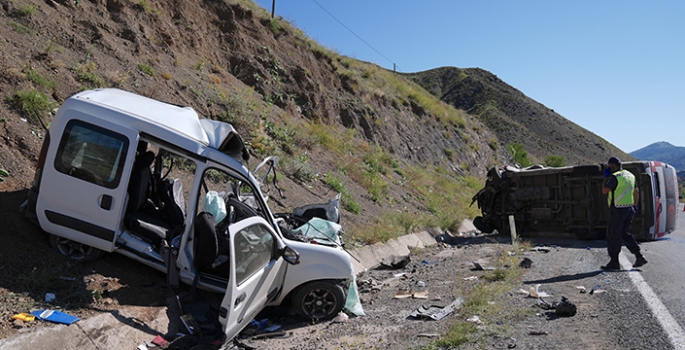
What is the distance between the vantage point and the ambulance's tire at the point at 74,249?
662 centimetres

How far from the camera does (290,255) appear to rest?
249 inches

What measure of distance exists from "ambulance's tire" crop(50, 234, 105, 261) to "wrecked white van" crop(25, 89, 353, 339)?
0.01 m

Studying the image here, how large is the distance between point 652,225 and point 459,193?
37.9ft

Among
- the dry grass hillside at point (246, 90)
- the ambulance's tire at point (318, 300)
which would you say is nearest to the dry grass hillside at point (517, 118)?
the dry grass hillside at point (246, 90)

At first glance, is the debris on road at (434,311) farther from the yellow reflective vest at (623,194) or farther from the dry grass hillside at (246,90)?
the dry grass hillside at (246,90)

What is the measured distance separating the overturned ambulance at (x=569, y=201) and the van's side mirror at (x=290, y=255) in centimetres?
960

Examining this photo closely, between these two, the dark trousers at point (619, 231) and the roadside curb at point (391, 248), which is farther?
the roadside curb at point (391, 248)

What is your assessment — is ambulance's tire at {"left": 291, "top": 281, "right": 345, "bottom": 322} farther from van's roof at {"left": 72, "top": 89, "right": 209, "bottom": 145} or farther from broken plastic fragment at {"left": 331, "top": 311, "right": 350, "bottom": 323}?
van's roof at {"left": 72, "top": 89, "right": 209, "bottom": 145}

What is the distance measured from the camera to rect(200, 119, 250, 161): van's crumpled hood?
6.62 metres

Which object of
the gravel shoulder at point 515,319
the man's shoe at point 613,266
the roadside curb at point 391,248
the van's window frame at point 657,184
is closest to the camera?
the gravel shoulder at point 515,319

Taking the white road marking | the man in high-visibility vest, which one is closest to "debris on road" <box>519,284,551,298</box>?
the white road marking

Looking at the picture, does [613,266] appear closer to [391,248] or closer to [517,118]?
[391,248]

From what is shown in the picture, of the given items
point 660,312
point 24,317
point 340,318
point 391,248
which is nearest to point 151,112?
point 24,317

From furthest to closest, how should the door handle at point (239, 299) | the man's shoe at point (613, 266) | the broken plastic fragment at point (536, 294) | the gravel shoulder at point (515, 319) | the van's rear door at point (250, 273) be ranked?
the man's shoe at point (613, 266)
the broken plastic fragment at point (536, 294)
the gravel shoulder at point (515, 319)
the door handle at point (239, 299)
the van's rear door at point (250, 273)
